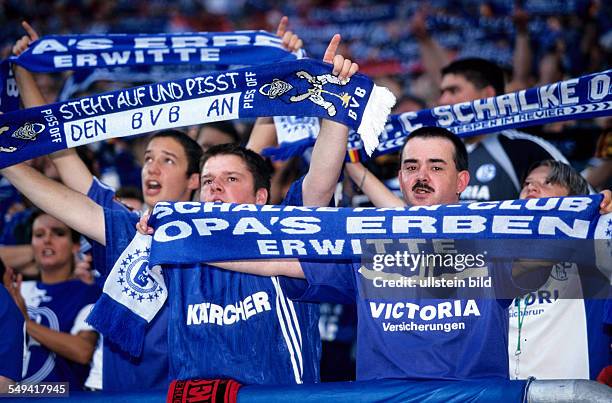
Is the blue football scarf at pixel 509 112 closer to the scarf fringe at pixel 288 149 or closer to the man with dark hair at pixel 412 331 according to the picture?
the scarf fringe at pixel 288 149

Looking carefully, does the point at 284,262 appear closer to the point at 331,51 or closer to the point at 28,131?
the point at 331,51

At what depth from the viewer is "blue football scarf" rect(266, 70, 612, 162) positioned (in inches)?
183

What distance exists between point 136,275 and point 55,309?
1.63 meters

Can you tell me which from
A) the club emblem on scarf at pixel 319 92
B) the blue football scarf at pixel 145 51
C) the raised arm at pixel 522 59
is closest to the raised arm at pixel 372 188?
the blue football scarf at pixel 145 51

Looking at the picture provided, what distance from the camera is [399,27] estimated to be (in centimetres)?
1180

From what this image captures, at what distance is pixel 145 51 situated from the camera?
543cm

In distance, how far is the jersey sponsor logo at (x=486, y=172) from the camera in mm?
5840

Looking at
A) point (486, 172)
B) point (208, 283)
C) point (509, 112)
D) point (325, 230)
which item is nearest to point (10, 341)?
point (208, 283)

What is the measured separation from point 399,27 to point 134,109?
25.3 ft

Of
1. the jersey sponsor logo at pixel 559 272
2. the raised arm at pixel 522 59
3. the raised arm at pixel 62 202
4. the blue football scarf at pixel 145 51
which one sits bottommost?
the jersey sponsor logo at pixel 559 272

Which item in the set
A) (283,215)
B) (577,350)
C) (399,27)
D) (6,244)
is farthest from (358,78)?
(399,27)

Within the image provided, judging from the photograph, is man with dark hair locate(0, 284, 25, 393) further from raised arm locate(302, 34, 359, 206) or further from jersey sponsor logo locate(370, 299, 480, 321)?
jersey sponsor logo locate(370, 299, 480, 321)

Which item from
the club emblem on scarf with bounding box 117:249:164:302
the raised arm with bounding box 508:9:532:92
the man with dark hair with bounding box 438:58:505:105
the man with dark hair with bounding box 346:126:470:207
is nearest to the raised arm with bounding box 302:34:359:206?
the man with dark hair with bounding box 346:126:470:207

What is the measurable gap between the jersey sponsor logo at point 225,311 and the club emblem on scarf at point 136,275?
0.26 meters
